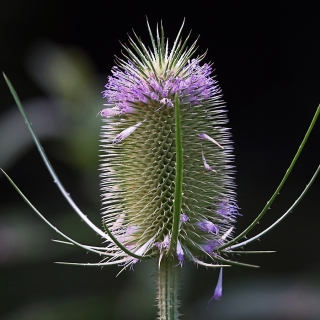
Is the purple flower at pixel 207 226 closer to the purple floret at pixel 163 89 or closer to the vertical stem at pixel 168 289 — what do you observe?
the vertical stem at pixel 168 289

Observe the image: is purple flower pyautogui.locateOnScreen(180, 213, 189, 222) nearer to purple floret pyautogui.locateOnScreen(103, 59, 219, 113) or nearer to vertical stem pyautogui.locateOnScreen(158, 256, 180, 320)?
vertical stem pyautogui.locateOnScreen(158, 256, 180, 320)

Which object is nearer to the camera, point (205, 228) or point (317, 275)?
point (205, 228)

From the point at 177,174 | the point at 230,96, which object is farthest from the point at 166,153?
the point at 230,96

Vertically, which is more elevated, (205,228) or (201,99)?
(201,99)

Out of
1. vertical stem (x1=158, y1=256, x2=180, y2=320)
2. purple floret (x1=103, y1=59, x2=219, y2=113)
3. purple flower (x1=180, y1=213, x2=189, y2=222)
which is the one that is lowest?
vertical stem (x1=158, y1=256, x2=180, y2=320)

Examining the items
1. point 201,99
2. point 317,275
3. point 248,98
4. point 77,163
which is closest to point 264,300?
point 317,275

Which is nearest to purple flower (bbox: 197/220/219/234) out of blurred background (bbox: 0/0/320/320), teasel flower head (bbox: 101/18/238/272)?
teasel flower head (bbox: 101/18/238/272)

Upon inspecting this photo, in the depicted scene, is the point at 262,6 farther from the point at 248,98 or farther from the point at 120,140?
the point at 120,140
